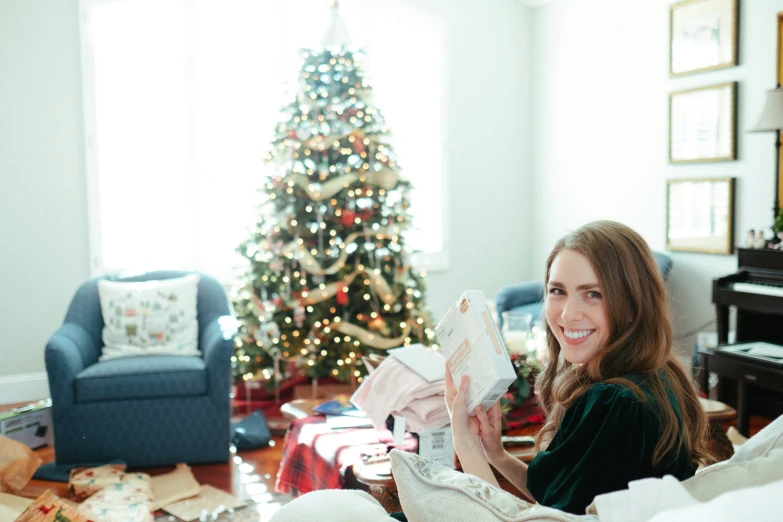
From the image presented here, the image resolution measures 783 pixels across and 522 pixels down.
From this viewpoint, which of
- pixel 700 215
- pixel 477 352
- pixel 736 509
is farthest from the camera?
pixel 700 215

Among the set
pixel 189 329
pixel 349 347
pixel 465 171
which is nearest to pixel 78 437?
pixel 189 329

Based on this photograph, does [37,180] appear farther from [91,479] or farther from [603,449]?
[603,449]

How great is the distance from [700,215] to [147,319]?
11.7 feet

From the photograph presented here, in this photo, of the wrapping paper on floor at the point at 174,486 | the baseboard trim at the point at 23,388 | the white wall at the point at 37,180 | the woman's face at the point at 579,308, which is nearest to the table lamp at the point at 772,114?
the woman's face at the point at 579,308

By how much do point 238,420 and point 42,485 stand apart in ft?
3.99

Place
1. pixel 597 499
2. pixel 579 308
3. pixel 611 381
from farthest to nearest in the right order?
pixel 579 308
pixel 611 381
pixel 597 499

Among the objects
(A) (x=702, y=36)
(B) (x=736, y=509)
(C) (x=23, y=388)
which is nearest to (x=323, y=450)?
(B) (x=736, y=509)

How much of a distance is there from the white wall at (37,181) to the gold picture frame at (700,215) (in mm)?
4050

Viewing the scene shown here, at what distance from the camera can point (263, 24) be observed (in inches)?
213

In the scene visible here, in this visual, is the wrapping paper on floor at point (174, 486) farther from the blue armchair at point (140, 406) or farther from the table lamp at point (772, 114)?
the table lamp at point (772, 114)

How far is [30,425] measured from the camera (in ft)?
12.3

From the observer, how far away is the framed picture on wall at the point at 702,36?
4617mm

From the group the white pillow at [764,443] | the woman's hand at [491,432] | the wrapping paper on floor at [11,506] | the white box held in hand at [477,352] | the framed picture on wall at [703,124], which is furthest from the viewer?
the framed picture on wall at [703,124]

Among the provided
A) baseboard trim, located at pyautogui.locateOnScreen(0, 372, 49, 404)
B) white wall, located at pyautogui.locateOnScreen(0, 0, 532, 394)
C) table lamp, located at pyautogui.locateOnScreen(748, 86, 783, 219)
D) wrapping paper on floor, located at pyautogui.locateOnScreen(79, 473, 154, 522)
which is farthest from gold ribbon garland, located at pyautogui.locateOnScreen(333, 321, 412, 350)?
table lamp, located at pyautogui.locateOnScreen(748, 86, 783, 219)
